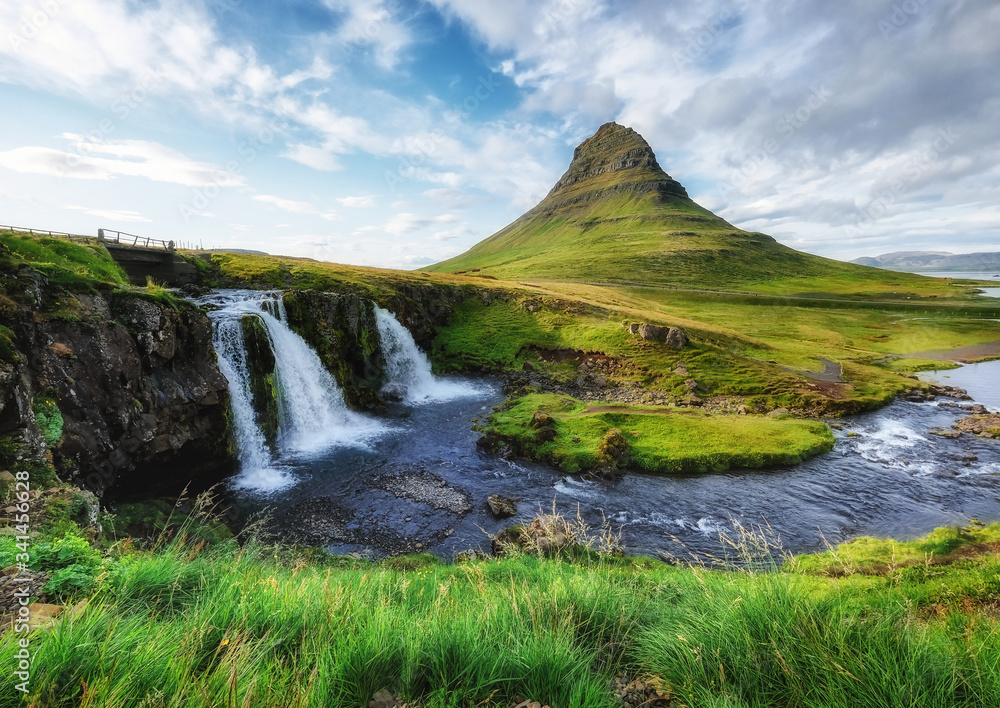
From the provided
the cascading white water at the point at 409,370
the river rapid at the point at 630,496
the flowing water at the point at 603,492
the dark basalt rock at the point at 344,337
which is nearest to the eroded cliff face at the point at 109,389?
the flowing water at the point at 603,492

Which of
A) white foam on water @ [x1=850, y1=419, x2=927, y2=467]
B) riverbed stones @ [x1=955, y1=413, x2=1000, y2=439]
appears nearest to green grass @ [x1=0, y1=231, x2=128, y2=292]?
white foam on water @ [x1=850, y1=419, x2=927, y2=467]

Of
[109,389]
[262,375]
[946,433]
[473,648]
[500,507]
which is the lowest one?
[500,507]

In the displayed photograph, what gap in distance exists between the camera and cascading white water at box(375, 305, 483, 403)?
A: 39147 mm

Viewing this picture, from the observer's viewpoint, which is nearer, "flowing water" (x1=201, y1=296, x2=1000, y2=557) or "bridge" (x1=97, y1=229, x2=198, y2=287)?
"flowing water" (x1=201, y1=296, x2=1000, y2=557)

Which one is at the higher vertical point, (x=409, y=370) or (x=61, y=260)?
(x=61, y=260)

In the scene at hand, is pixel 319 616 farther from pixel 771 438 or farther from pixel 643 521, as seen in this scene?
pixel 771 438

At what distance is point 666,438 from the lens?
26266 millimetres

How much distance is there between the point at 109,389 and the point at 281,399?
10471 millimetres

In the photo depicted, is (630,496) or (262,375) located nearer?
(630,496)

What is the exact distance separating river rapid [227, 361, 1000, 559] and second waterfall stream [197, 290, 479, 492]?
0.78 meters

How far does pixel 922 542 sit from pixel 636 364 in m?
26.5

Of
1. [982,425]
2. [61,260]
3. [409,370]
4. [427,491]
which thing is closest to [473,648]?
[427,491]

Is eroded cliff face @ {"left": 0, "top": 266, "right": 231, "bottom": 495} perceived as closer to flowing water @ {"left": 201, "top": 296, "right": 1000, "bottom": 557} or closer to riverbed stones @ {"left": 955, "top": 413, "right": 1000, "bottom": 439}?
flowing water @ {"left": 201, "top": 296, "right": 1000, "bottom": 557}

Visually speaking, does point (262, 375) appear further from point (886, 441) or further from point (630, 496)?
point (886, 441)
